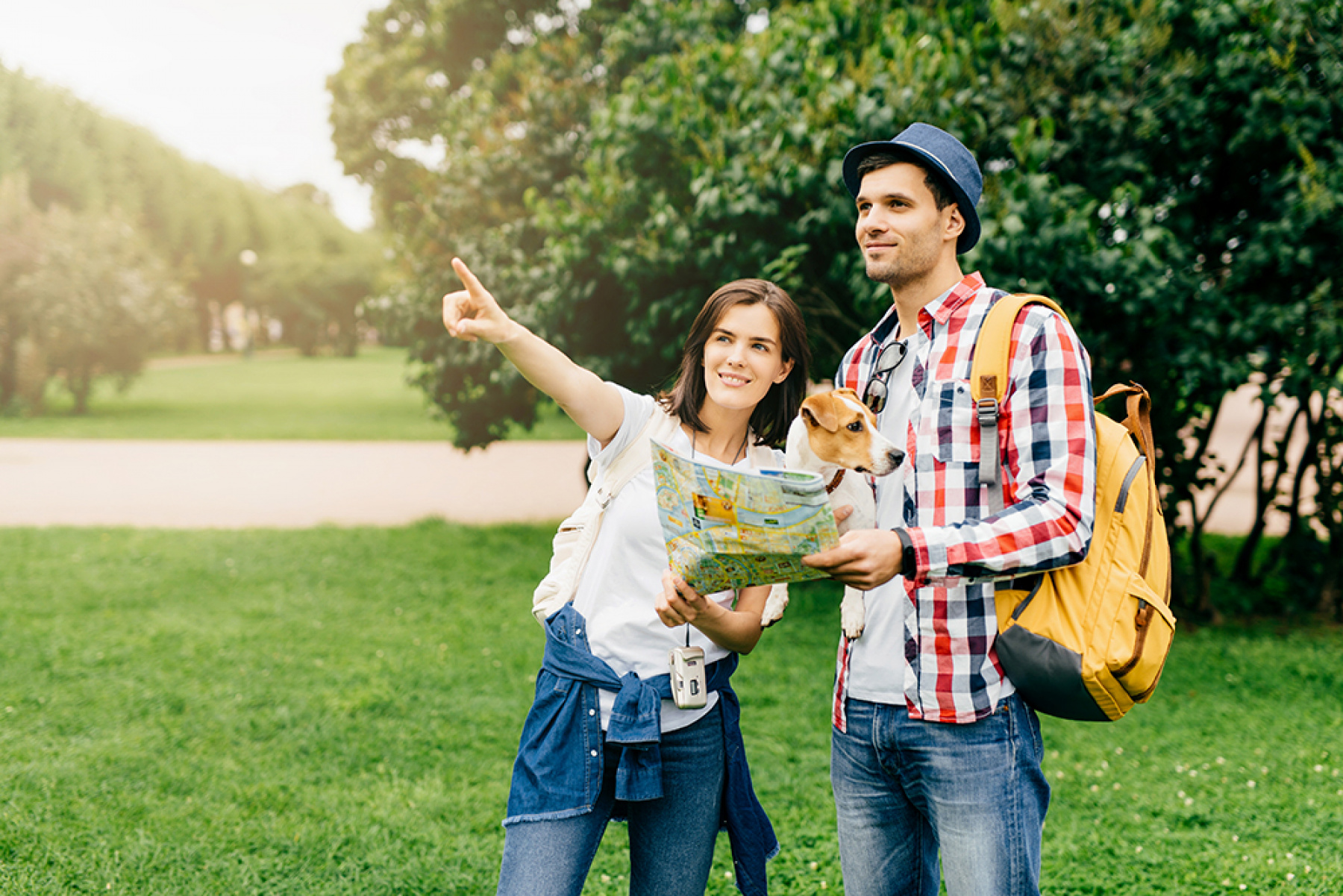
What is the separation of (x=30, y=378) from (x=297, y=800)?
23616mm

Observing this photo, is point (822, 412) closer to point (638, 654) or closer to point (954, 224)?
point (954, 224)

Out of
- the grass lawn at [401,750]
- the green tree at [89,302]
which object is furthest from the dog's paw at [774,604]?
the green tree at [89,302]

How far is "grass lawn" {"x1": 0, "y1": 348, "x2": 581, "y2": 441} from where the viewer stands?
66.3ft

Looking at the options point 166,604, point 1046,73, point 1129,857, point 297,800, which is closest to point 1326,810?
point 1129,857

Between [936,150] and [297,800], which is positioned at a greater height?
[936,150]

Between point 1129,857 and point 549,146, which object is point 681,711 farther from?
point 549,146

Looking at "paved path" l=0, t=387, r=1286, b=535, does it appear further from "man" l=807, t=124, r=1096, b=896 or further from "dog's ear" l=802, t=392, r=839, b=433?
"dog's ear" l=802, t=392, r=839, b=433

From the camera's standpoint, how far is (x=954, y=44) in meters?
5.80

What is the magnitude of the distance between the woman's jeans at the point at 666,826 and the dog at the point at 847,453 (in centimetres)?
35

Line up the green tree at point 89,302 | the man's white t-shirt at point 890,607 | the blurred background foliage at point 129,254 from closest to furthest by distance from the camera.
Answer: the man's white t-shirt at point 890,607 → the green tree at point 89,302 → the blurred background foliage at point 129,254

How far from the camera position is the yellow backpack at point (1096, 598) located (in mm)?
1765

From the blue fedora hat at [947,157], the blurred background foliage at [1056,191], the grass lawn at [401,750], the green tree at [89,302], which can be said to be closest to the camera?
the blue fedora hat at [947,157]

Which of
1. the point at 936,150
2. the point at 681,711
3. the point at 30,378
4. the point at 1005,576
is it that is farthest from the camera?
the point at 30,378

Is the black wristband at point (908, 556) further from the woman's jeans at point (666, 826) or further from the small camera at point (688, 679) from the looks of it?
the woman's jeans at point (666, 826)
